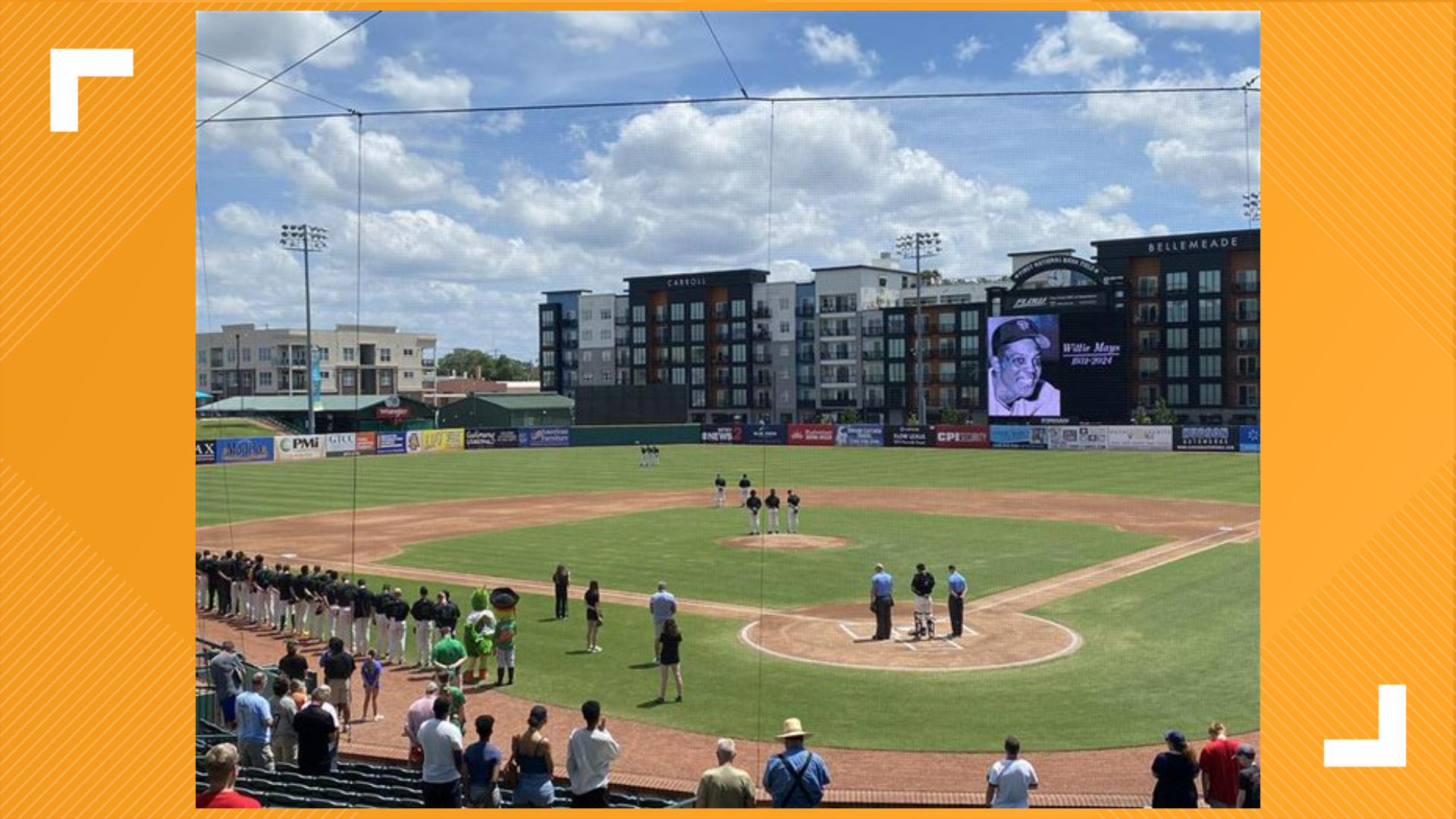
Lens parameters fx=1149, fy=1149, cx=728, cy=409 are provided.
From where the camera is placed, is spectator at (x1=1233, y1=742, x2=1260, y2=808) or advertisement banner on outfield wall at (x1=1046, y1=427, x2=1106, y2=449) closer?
spectator at (x1=1233, y1=742, x2=1260, y2=808)

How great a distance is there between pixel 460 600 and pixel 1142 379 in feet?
160

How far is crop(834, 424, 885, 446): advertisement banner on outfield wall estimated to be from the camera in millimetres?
68688

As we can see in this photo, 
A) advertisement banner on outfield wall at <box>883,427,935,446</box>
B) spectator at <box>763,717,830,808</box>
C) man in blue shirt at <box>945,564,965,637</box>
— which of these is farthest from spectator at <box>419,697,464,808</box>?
advertisement banner on outfield wall at <box>883,427,935,446</box>

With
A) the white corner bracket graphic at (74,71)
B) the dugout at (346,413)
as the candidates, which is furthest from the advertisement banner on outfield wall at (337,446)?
the white corner bracket graphic at (74,71)

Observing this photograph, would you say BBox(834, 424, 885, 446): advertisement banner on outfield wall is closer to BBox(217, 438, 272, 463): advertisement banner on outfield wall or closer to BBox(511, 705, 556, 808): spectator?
BBox(217, 438, 272, 463): advertisement banner on outfield wall

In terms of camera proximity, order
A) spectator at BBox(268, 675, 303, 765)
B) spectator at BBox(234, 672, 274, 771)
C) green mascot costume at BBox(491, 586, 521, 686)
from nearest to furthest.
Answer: spectator at BBox(234, 672, 274, 771) → spectator at BBox(268, 675, 303, 765) → green mascot costume at BBox(491, 586, 521, 686)

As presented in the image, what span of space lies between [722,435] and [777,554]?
155 feet

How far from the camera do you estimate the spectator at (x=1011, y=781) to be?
28.7 ft

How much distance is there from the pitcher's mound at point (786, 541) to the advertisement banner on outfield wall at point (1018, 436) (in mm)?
36378

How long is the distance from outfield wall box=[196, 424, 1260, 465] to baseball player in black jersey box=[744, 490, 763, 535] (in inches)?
1293

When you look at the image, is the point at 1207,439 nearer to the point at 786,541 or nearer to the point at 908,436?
the point at 908,436

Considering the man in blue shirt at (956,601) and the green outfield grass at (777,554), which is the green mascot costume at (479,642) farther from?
the man in blue shirt at (956,601)

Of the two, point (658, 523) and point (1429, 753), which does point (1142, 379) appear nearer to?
point (658, 523)

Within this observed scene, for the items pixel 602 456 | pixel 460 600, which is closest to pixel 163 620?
pixel 460 600
